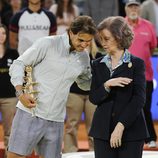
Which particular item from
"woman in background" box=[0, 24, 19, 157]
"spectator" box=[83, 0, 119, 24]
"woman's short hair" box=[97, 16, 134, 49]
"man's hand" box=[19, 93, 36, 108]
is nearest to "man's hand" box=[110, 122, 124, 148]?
"woman's short hair" box=[97, 16, 134, 49]

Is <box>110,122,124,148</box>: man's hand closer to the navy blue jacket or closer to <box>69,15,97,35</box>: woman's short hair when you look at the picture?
the navy blue jacket

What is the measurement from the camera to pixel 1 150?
814 cm

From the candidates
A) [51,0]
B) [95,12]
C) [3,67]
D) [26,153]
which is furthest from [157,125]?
[26,153]

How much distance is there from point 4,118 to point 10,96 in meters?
0.28

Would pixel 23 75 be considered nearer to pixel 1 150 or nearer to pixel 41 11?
pixel 1 150

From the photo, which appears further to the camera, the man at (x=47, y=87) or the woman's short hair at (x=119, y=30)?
the man at (x=47, y=87)

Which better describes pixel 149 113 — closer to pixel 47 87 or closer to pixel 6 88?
pixel 6 88

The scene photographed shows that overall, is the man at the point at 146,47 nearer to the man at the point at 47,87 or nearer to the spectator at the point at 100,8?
the spectator at the point at 100,8

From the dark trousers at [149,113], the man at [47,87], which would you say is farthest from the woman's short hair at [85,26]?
the dark trousers at [149,113]

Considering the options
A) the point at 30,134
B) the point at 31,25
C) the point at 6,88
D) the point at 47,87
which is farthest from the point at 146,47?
the point at 30,134

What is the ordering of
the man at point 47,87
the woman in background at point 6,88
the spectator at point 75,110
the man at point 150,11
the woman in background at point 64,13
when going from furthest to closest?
1. the man at point 150,11
2. the woman in background at point 64,13
3. the spectator at point 75,110
4. the woman in background at point 6,88
5. the man at point 47,87

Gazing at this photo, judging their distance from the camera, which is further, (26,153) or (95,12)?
(95,12)

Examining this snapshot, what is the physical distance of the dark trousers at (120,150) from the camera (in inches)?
192

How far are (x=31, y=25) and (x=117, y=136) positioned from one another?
4274mm
